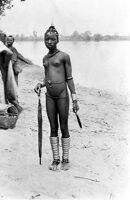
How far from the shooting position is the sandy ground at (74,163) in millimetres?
4566

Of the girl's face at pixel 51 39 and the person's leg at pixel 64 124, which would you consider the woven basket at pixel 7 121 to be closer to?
the person's leg at pixel 64 124

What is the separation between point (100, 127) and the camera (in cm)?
823

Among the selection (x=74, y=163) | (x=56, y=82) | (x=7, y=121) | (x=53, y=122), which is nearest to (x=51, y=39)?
(x=56, y=82)

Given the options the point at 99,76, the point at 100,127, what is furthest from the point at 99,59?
the point at 100,127

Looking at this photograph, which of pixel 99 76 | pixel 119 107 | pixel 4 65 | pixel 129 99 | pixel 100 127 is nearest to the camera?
pixel 4 65

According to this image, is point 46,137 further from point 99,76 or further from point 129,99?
point 99,76

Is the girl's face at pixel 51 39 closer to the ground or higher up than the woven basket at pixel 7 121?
higher up

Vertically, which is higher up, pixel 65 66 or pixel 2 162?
pixel 65 66

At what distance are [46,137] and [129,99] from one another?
7.16 m

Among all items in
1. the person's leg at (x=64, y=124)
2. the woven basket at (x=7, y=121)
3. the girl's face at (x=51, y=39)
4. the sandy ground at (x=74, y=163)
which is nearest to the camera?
the sandy ground at (x=74, y=163)

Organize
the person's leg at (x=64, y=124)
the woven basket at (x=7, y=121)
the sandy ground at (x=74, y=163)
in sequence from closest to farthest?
the sandy ground at (x=74, y=163) < the person's leg at (x=64, y=124) < the woven basket at (x=7, y=121)

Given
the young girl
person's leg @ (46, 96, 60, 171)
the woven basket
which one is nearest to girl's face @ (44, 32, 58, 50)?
the young girl

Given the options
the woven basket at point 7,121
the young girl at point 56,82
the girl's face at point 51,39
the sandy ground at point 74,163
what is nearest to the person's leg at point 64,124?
the young girl at point 56,82

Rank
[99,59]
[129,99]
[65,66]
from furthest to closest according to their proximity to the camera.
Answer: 1. [99,59]
2. [129,99]
3. [65,66]
